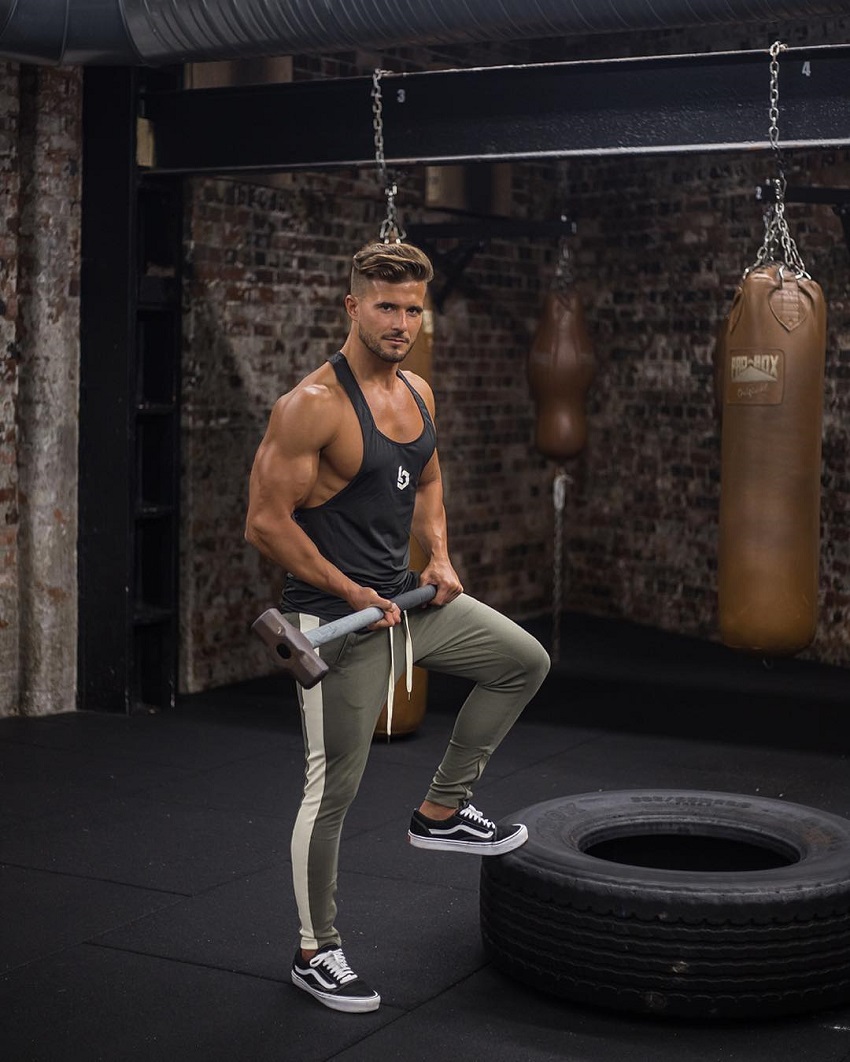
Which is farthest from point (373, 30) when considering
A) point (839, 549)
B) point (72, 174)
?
point (839, 549)

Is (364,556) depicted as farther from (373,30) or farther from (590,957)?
(373,30)

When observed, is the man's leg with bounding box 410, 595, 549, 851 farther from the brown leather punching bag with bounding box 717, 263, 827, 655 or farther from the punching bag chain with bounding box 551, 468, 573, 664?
the punching bag chain with bounding box 551, 468, 573, 664

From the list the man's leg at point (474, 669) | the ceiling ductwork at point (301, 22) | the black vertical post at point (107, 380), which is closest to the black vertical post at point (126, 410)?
the black vertical post at point (107, 380)

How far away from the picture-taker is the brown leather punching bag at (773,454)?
5.25 metres

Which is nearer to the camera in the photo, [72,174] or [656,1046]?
[656,1046]

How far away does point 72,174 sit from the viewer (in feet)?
20.5

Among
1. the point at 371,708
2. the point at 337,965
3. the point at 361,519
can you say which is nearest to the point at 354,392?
the point at 361,519

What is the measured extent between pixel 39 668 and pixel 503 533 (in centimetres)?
310

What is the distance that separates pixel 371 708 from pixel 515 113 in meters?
2.75

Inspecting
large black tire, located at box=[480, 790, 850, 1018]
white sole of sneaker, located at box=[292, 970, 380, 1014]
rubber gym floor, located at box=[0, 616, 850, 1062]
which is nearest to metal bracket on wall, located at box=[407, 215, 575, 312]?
rubber gym floor, located at box=[0, 616, 850, 1062]

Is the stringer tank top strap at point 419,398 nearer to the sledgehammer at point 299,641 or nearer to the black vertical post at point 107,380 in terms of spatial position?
the sledgehammer at point 299,641

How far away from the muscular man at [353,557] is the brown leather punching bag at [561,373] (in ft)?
12.3

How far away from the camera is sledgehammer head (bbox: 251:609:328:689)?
10.5 feet

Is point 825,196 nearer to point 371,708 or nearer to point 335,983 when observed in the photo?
point 371,708
